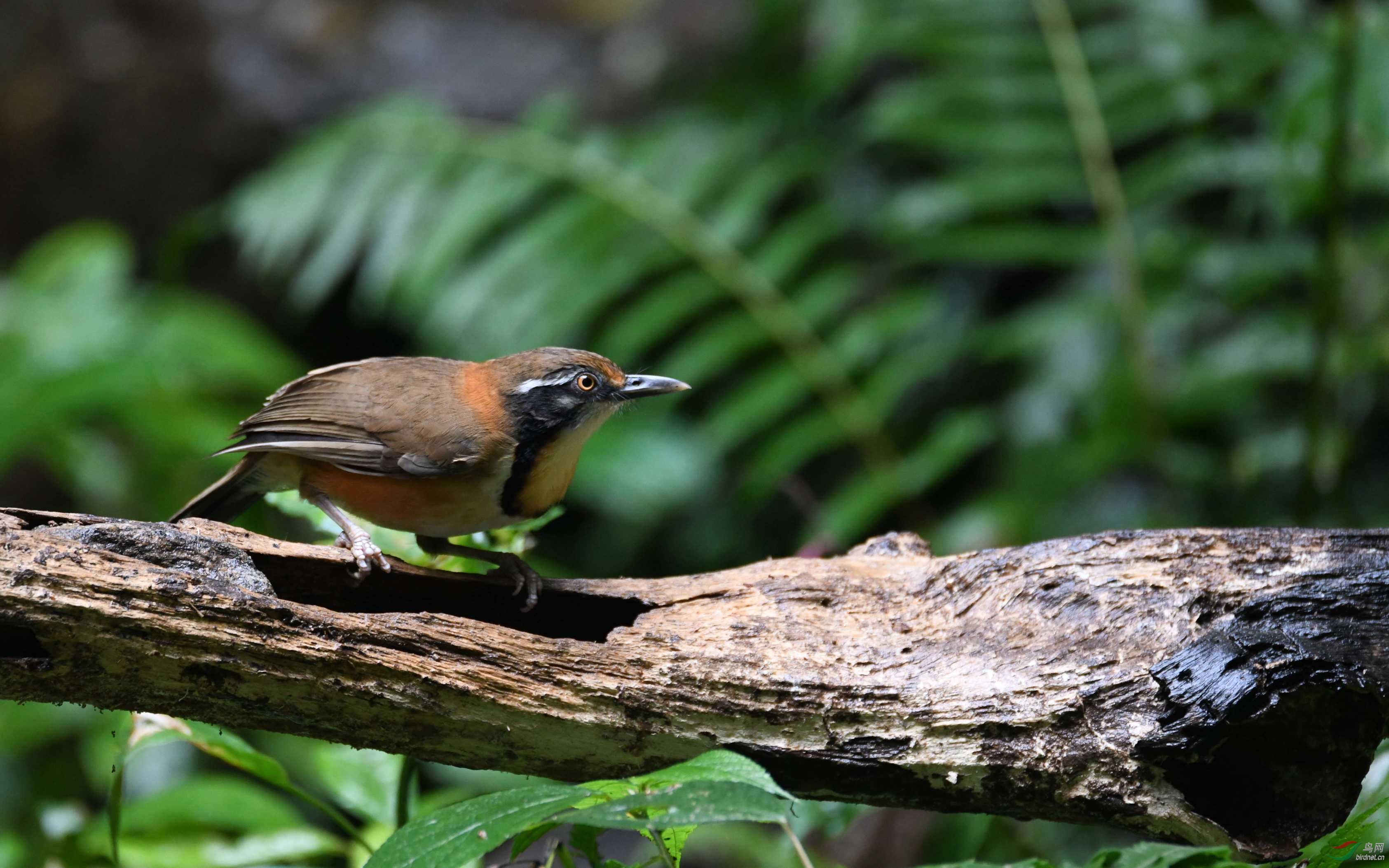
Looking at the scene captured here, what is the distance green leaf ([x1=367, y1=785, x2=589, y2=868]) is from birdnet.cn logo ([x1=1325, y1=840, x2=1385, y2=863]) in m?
1.26

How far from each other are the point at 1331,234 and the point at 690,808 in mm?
4401

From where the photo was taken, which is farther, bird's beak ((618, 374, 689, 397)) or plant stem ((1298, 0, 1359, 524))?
plant stem ((1298, 0, 1359, 524))

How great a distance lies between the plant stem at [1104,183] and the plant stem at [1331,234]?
84 cm

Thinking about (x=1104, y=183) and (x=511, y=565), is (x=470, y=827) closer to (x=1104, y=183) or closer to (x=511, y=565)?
(x=511, y=565)

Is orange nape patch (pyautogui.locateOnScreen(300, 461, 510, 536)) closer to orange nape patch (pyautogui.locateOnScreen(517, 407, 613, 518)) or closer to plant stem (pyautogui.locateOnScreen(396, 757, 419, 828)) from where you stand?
orange nape patch (pyautogui.locateOnScreen(517, 407, 613, 518))

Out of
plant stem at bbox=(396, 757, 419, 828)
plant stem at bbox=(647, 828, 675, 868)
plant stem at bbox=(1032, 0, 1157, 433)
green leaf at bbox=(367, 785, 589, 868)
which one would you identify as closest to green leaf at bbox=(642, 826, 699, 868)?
plant stem at bbox=(647, 828, 675, 868)

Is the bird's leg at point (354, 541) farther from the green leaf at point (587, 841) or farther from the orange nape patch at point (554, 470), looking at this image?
the green leaf at point (587, 841)

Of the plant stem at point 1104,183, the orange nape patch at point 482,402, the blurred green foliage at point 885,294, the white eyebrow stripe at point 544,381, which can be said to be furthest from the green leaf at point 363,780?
the plant stem at point 1104,183

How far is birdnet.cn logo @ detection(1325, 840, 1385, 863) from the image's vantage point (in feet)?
6.38

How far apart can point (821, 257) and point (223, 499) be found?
449cm

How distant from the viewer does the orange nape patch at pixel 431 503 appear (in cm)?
367

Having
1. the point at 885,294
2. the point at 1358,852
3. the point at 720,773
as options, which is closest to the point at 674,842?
the point at 720,773

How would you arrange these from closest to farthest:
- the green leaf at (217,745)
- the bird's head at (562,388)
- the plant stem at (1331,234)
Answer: the green leaf at (217,745) → the bird's head at (562,388) → the plant stem at (1331,234)

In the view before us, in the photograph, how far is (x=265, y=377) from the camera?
21.4ft
